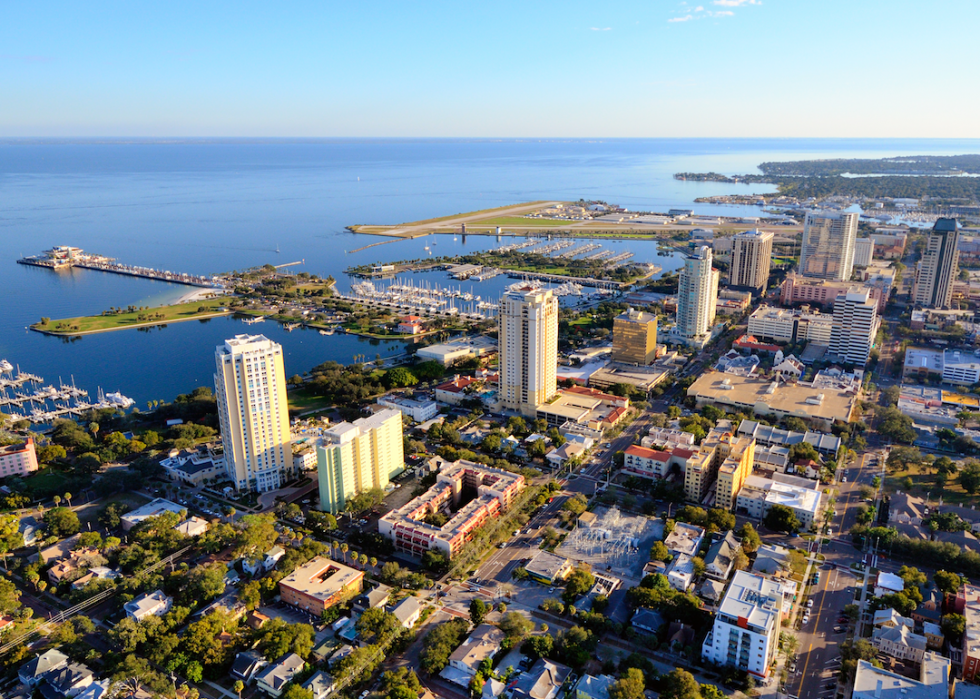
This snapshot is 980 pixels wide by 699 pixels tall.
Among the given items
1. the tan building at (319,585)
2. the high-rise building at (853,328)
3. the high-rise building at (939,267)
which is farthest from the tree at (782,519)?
the high-rise building at (939,267)

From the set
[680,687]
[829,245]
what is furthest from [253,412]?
[829,245]

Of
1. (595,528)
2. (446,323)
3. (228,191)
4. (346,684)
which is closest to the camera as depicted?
(346,684)

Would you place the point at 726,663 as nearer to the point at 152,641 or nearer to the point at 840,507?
the point at 840,507

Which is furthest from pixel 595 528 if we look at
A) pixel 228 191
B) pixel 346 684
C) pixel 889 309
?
pixel 228 191

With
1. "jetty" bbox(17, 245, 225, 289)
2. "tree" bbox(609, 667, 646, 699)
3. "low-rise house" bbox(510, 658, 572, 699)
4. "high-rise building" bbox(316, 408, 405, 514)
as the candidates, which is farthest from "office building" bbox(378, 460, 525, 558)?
"jetty" bbox(17, 245, 225, 289)

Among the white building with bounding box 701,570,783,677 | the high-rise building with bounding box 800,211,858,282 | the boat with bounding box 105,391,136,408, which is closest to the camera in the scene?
the white building with bounding box 701,570,783,677

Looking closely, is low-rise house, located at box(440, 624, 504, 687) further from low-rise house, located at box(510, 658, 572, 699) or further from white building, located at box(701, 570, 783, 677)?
white building, located at box(701, 570, 783, 677)
